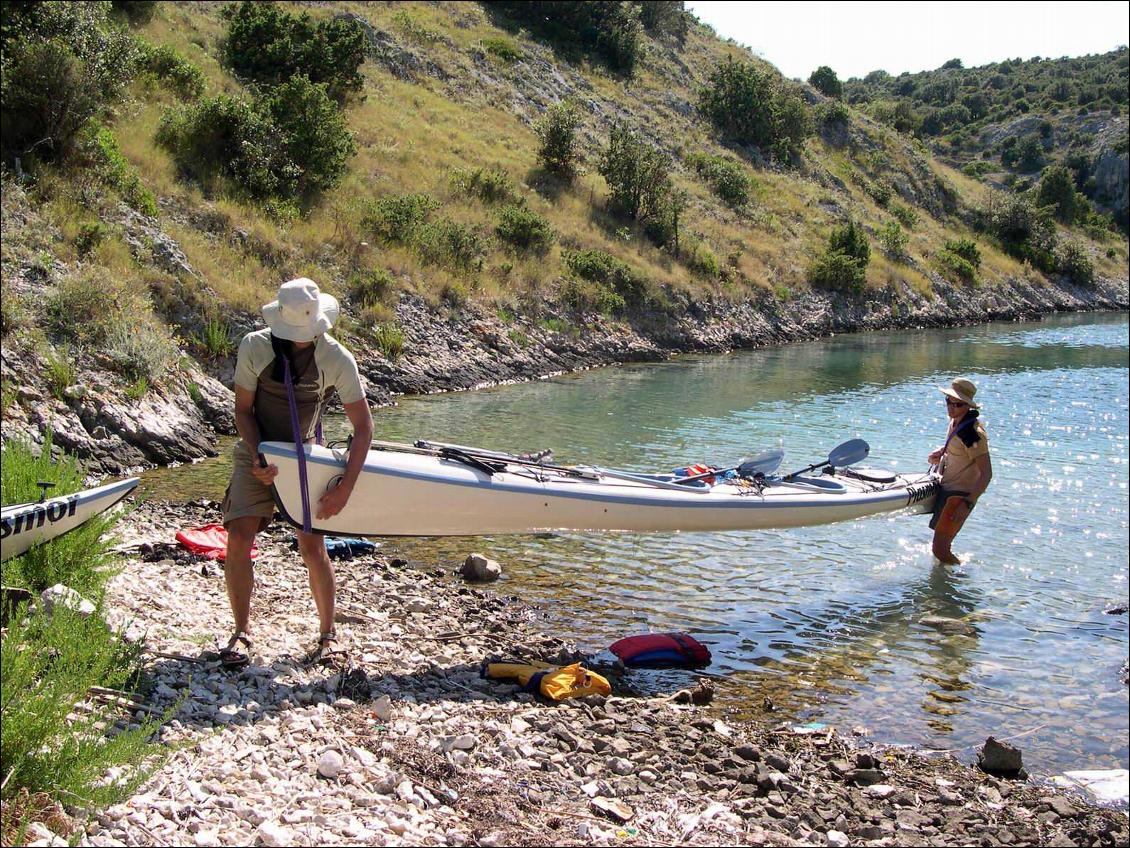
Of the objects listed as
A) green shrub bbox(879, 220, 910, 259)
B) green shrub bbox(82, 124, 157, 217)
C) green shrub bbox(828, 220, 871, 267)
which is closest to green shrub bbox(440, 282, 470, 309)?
green shrub bbox(82, 124, 157, 217)

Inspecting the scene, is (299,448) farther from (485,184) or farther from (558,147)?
(558,147)

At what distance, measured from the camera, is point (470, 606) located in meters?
8.14

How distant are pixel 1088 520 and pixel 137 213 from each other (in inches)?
639

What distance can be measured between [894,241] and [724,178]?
9661 mm

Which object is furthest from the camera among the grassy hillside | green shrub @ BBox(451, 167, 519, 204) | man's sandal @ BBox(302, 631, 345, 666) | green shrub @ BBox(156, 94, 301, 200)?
green shrub @ BBox(451, 167, 519, 204)

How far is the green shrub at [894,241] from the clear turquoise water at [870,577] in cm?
2747

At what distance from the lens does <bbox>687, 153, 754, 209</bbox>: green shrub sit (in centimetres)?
4290

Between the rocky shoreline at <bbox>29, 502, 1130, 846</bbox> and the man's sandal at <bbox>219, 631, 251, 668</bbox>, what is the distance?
72mm

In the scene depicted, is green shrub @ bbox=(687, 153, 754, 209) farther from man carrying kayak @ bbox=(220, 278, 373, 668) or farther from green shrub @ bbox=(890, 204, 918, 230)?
man carrying kayak @ bbox=(220, 278, 373, 668)

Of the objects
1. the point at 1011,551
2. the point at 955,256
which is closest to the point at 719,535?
the point at 1011,551

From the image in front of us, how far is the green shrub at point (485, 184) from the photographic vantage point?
29.2 meters

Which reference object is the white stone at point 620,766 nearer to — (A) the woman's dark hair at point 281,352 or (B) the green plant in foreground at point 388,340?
(A) the woman's dark hair at point 281,352

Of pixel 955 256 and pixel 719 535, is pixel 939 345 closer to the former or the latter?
pixel 955 256

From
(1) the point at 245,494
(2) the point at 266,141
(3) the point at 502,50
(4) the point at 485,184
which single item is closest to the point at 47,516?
(1) the point at 245,494
